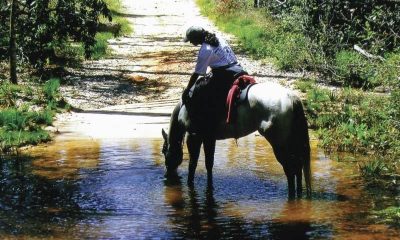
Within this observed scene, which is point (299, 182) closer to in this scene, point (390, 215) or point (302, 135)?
point (302, 135)

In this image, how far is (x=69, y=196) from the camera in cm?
783

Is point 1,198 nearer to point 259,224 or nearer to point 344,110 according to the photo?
point 259,224

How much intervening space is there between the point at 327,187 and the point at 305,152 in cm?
77

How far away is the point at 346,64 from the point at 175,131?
14.3 ft

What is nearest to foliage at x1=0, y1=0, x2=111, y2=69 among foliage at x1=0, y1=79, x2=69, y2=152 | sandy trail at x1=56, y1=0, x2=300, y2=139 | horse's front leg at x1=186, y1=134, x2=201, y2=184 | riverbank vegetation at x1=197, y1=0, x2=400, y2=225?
sandy trail at x1=56, y1=0, x2=300, y2=139

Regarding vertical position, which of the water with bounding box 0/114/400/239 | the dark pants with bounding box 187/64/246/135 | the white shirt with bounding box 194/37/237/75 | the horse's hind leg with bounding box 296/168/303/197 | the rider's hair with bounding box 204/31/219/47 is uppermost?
the rider's hair with bounding box 204/31/219/47

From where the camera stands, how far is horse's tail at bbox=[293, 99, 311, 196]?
7.45 meters

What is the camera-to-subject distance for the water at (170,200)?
6344 mm

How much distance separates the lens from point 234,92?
7.79 meters

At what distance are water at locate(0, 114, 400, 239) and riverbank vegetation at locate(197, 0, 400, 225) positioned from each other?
0.60 m

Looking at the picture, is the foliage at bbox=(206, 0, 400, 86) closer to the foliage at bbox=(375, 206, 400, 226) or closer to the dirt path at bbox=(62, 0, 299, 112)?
the dirt path at bbox=(62, 0, 299, 112)

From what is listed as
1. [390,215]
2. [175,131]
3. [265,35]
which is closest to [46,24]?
[265,35]

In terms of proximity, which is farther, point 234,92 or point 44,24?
point 44,24

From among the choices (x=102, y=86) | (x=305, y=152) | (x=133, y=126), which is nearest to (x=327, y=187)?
(x=305, y=152)
